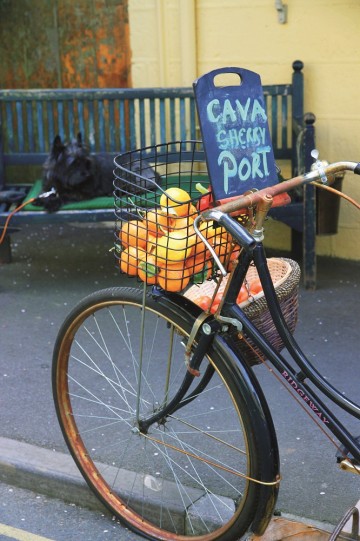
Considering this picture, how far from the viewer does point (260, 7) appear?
6426 mm

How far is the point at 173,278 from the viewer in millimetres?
2949

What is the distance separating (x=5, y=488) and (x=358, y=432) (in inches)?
60.9

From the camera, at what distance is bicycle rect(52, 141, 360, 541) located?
2.89 metres

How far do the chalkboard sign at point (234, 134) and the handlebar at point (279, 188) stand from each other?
0.36ft

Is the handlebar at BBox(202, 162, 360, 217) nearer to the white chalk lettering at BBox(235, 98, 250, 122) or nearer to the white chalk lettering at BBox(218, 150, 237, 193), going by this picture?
the white chalk lettering at BBox(218, 150, 237, 193)

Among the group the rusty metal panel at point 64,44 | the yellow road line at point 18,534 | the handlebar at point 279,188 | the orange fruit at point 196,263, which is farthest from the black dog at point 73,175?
the handlebar at point 279,188

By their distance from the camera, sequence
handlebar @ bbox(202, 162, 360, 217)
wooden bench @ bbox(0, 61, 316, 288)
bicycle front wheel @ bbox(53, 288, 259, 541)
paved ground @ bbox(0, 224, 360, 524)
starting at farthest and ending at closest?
wooden bench @ bbox(0, 61, 316, 288)
paved ground @ bbox(0, 224, 360, 524)
bicycle front wheel @ bbox(53, 288, 259, 541)
handlebar @ bbox(202, 162, 360, 217)

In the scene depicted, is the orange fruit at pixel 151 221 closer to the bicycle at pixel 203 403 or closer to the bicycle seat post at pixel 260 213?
the bicycle at pixel 203 403

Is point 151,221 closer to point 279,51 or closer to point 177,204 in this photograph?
point 177,204

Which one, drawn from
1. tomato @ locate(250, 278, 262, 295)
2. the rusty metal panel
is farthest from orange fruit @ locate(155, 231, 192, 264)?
the rusty metal panel

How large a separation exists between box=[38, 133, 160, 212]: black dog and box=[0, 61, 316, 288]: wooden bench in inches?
5.0

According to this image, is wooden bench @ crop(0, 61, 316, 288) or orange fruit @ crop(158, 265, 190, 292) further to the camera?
wooden bench @ crop(0, 61, 316, 288)

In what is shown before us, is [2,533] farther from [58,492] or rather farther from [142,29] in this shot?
[142,29]

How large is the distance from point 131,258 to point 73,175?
9.94 ft
